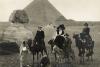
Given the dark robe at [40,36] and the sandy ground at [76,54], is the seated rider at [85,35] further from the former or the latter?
the dark robe at [40,36]

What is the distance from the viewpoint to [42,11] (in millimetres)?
21625

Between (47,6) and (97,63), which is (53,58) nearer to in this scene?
(97,63)

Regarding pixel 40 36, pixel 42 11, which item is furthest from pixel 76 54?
pixel 42 11

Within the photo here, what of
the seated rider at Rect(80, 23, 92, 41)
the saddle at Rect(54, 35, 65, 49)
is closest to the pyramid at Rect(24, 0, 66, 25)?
the seated rider at Rect(80, 23, 92, 41)

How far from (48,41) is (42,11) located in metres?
5.67

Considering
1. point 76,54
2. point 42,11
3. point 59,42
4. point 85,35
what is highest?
point 42,11

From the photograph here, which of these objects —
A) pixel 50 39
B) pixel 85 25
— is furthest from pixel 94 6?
pixel 50 39

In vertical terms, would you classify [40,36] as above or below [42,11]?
below

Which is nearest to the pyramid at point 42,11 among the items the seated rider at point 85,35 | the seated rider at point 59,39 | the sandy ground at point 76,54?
the sandy ground at point 76,54

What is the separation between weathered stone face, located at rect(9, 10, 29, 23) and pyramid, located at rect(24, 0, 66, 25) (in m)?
0.77

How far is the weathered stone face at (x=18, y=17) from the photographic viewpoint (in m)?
17.4

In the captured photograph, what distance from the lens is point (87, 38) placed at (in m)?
16.3

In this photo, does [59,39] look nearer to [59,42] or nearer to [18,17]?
[59,42]

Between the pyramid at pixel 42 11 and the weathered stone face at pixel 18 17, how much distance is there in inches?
30.2
